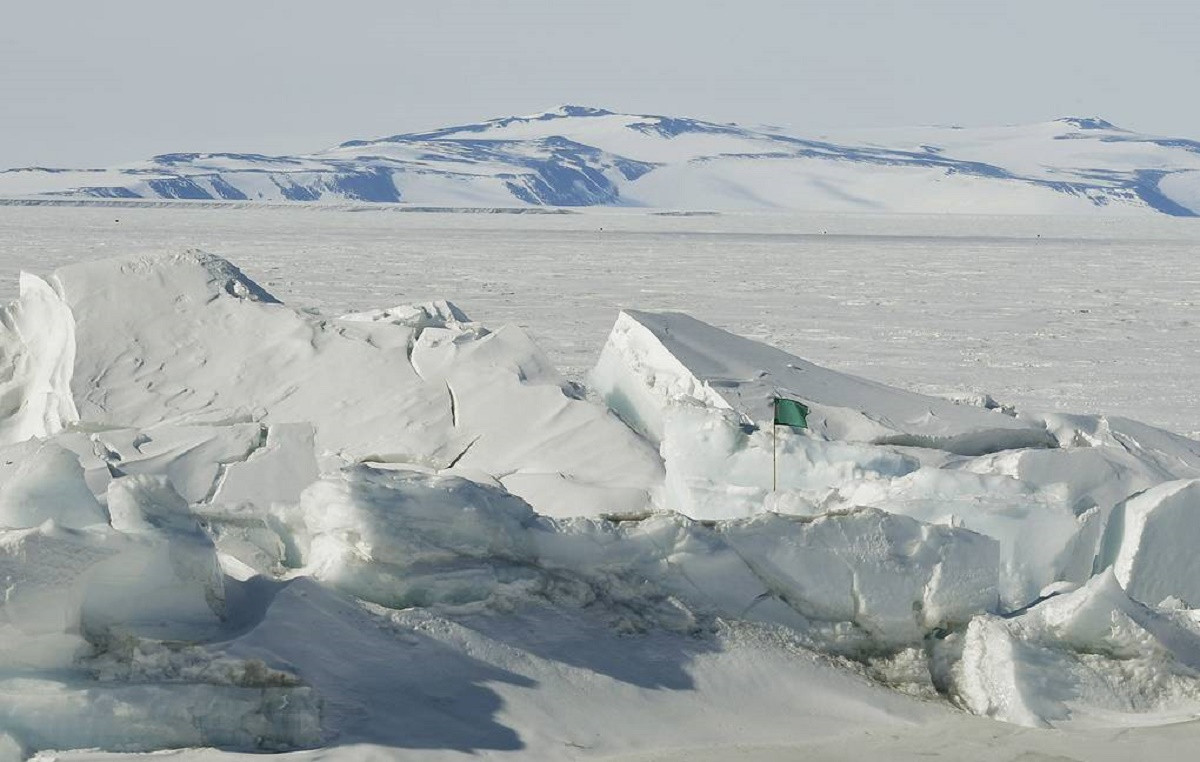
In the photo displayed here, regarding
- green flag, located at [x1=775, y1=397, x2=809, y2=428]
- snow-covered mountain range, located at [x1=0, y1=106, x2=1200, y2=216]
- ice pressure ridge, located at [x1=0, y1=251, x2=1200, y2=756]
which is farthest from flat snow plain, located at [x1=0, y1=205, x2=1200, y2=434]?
snow-covered mountain range, located at [x1=0, y1=106, x2=1200, y2=216]

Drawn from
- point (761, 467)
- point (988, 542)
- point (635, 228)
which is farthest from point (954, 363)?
point (635, 228)

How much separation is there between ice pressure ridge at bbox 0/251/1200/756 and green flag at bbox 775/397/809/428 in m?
0.08

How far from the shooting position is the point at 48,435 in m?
6.65

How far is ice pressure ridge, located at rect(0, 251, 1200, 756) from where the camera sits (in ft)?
A: 11.5

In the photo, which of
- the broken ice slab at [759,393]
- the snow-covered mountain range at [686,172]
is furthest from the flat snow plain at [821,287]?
the snow-covered mountain range at [686,172]

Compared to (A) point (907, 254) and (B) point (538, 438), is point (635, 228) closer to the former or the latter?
(A) point (907, 254)

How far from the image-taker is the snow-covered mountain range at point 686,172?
103 m

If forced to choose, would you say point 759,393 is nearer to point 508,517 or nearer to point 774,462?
point 774,462

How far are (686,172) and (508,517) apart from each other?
408ft

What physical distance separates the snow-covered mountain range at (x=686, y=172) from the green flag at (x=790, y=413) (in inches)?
2963

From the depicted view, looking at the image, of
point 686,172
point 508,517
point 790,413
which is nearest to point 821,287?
point 790,413

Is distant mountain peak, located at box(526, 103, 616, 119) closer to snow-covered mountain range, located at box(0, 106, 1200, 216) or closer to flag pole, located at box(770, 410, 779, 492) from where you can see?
snow-covered mountain range, located at box(0, 106, 1200, 216)

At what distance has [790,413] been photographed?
5.46 m

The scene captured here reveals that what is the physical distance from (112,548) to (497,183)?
10842cm
